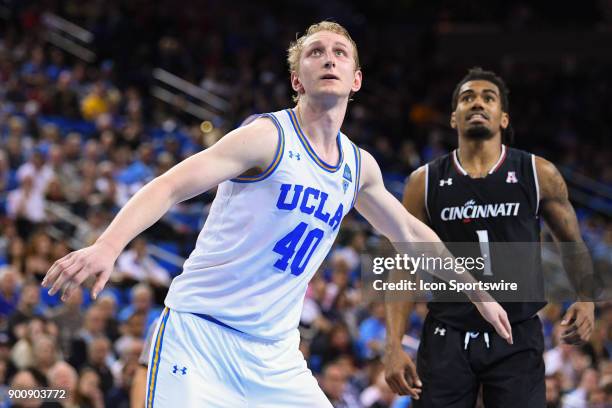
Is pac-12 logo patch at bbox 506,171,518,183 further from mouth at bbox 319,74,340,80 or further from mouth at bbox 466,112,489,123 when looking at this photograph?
mouth at bbox 319,74,340,80

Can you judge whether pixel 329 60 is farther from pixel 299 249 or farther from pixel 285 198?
pixel 299 249

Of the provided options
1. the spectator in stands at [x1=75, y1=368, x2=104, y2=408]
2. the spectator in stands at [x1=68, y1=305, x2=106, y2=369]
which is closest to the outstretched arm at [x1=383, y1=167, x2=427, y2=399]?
the spectator in stands at [x1=75, y1=368, x2=104, y2=408]

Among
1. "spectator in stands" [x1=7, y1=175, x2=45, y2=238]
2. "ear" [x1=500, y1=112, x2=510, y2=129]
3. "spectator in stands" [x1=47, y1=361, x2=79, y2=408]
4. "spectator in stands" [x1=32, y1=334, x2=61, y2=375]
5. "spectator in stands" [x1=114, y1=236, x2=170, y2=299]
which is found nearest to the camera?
"ear" [x1=500, y1=112, x2=510, y2=129]

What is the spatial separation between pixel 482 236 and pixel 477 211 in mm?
158

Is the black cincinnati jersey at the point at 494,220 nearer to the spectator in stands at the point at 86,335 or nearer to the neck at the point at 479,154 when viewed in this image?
the neck at the point at 479,154

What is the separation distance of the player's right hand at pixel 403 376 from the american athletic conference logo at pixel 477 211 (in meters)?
0.91

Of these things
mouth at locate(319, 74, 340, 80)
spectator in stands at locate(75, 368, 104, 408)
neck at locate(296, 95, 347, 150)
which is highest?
mouth at locate(319, 74, 340, 80)

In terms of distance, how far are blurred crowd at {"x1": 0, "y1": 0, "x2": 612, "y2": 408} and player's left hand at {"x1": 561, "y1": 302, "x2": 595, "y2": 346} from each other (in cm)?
420

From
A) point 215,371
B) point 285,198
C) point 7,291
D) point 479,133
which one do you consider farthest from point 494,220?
point 7,291

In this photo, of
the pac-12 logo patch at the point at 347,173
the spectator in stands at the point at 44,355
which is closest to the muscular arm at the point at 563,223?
the pac-12 logo patch at the point at 347,173

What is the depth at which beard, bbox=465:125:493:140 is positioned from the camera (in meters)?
5.68

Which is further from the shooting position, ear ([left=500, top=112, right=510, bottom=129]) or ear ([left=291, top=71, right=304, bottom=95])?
ear ([left=500, top=112, right=510, bottom=129])

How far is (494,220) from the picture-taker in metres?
5.53

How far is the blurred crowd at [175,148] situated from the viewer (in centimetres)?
977
